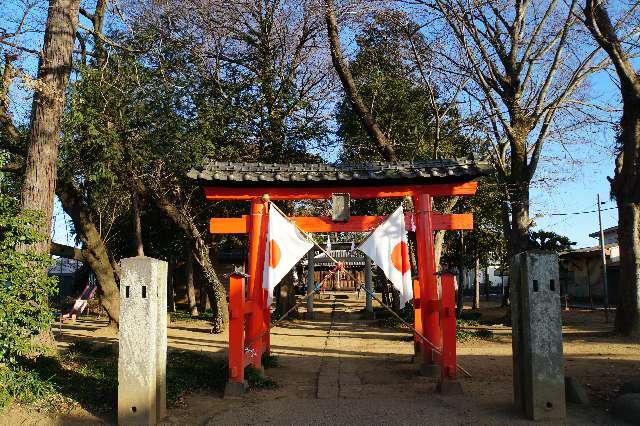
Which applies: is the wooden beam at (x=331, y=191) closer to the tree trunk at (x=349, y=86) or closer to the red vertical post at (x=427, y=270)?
the red vertical post at (x=427, y=270)

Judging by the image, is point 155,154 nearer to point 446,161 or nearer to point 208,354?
point 208,354

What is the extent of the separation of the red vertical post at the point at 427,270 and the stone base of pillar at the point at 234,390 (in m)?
3.25

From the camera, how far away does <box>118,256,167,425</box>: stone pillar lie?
6566 mm

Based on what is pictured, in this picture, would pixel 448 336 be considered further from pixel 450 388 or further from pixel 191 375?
pixel 191 375

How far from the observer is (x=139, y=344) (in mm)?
6684

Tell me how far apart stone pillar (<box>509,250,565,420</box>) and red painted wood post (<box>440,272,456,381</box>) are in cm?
162

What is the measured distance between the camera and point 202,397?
8.39 metres

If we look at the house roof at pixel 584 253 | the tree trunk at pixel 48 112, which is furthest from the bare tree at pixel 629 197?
the house roof at pixel 584 253

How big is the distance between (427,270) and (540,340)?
317 centimetres

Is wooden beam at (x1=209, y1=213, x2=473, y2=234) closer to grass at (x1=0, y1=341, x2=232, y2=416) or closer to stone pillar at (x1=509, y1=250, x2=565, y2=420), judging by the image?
grass at (x1=0, y1=341, x2=232, y2=416)

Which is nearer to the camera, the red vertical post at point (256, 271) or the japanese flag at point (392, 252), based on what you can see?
the japanese flag at point (392, 252)

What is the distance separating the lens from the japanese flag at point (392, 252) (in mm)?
8914

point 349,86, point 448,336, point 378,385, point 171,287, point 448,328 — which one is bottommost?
point 378,385

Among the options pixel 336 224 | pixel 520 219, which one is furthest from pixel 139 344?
pixel 520 219
